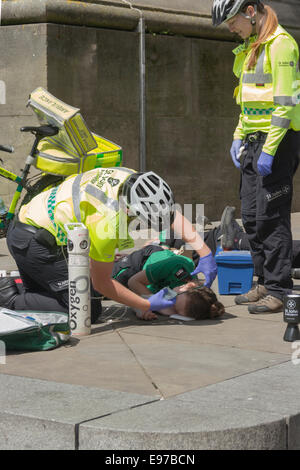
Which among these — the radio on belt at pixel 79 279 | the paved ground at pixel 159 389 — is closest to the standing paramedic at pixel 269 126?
the paved ground at pixel 159 389

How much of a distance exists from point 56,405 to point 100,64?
7.63 m

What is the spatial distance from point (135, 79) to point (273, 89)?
542 centimetres

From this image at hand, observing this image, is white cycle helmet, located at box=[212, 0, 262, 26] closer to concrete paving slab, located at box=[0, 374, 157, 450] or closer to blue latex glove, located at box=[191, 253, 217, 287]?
blue latex glove, located at box=[191, 253, 217, 287]

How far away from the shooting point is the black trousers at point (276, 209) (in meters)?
6.14

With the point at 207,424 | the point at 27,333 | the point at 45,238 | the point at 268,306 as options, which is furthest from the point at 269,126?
the point at 207,424

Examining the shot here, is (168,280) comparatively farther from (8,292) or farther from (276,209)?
(8,292)

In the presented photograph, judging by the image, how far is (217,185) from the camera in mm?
12164

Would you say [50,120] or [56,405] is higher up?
[50,120]

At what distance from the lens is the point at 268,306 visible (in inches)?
241

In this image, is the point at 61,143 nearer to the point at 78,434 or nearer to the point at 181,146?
the point at 181,146

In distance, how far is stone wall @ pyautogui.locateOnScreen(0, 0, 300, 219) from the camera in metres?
10.4

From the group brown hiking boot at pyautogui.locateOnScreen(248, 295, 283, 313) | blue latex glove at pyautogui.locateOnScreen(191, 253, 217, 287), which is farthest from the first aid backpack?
brown hiking boot at pyautogui.locateOnScreen(248, 295, 283, 313)
